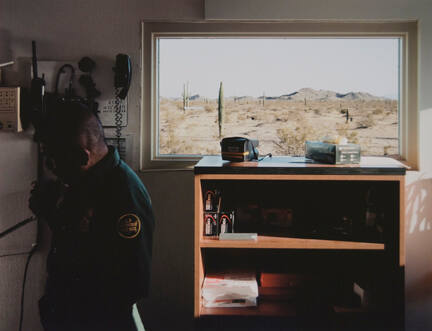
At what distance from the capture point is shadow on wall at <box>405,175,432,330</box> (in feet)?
7.58

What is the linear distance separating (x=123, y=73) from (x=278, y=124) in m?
1.01

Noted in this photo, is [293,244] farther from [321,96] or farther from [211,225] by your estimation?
[321,96]

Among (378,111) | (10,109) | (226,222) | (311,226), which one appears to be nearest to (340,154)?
(311,226)

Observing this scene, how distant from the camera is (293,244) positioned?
5.92 ft

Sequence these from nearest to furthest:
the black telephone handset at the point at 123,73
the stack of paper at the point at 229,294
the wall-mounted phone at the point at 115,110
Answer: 1. the stack of paper at the point at 229,294
2. the black telephone handset at the point at 123,73
3. the wall-mounted phone at the point at 115,110

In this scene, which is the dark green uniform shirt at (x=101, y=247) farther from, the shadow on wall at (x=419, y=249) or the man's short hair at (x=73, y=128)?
the shadow on wall at (x=419, y=249)

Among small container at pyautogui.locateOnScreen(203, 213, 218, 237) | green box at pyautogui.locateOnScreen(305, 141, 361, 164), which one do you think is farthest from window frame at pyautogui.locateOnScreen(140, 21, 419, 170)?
green box at pyautogui.locateOnScreen(305, 141, 361, 164)

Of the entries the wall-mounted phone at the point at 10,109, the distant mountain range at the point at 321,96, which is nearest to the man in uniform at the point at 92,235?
the wall-mounted phone at the point at 10,109

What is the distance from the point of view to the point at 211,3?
2295 millimetres

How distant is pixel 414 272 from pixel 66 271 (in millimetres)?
1975

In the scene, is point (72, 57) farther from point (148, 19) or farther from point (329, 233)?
point (329, 233)

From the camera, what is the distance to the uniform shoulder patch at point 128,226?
142cm

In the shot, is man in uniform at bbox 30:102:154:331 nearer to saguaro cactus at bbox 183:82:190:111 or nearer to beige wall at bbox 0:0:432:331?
beige wall at bbox 0:0:432:331

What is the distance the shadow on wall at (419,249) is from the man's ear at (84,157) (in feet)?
6.08
